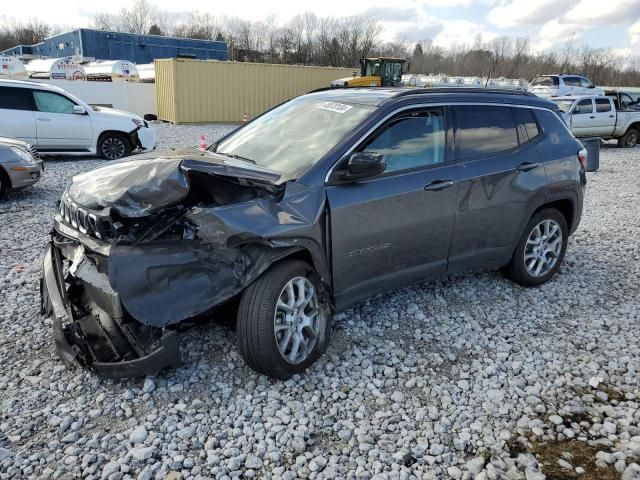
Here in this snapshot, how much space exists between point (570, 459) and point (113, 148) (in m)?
11.3

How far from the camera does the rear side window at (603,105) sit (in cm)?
1772

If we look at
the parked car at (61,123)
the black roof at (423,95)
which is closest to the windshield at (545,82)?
the parked car at (61,123)

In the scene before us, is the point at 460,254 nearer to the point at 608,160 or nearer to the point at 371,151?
the point at 371,151

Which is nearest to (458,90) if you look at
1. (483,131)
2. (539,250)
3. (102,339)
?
(483,131)

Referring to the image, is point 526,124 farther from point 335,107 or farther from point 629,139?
Result: point 629,139

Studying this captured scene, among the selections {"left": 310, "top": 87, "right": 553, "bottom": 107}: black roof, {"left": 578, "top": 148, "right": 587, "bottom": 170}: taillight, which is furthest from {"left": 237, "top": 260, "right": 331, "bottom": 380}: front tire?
{"left": 578, "top": 148, "right": 587, "bottom": 170}: taillight

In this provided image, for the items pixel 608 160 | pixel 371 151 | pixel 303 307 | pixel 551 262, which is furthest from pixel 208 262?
pixel 608 160

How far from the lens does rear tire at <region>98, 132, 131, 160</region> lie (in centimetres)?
1164

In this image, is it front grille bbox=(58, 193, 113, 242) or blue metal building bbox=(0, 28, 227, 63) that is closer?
front grille bbox=(58, 193, 113, 242)

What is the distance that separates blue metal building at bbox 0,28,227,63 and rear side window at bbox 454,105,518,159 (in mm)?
35332

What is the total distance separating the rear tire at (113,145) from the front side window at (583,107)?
47.3 ft

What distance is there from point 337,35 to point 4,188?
57.3 metres

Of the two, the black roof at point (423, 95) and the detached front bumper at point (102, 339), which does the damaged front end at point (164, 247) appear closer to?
the detached front bumper at point (102, 339)

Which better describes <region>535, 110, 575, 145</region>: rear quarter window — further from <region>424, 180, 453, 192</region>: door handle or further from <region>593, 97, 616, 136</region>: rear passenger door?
<region>593, 97, 616, 136</region>: rear passenger door
